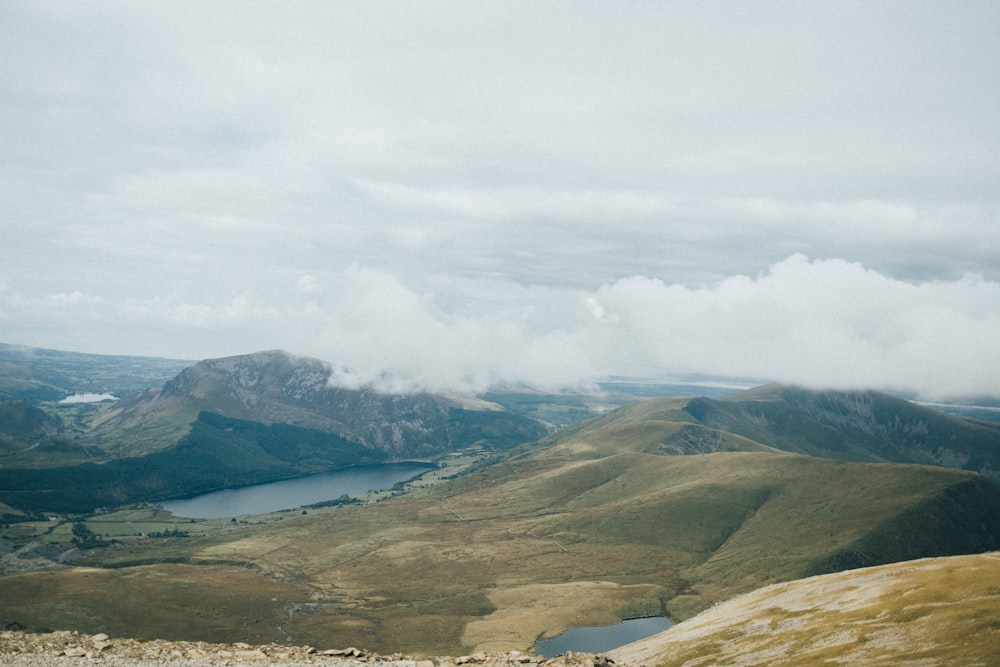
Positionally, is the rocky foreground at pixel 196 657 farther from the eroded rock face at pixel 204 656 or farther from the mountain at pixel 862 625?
the mountain at pixel 862 625

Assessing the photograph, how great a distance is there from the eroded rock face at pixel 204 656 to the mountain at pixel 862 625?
17781mm

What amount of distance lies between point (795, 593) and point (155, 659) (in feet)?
327

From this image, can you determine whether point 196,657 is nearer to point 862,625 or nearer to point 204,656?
point 204,656

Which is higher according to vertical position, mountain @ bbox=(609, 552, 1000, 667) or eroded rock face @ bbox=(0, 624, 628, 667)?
eroded rock face @ bbox=(0, 624, 628, 667)

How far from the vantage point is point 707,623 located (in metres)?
102

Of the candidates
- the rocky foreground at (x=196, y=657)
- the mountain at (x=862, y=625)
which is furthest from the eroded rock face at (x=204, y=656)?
the mountain at (x=862, y=625)

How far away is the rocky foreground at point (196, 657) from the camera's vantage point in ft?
170

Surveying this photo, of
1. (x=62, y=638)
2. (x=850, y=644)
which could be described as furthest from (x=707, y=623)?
(x=62, y=638)

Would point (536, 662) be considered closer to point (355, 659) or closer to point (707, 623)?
point (355, 659)

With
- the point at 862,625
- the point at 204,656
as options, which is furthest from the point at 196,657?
the point at 862,625

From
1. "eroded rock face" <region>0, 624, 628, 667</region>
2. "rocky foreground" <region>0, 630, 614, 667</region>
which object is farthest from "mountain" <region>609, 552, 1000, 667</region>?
"rocky foreground" <region>0, 630, 614, 667</region>

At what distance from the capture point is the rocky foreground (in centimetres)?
5184

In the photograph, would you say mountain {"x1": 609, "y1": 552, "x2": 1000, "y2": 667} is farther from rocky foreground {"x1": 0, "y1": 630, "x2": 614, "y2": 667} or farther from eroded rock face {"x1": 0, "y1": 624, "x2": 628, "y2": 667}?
rocky foreground {"x1": 0, "y1": 630, "x2": 614, "y2": 667}

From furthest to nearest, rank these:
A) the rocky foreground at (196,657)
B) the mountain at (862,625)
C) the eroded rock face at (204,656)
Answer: the mountain at (862,625), the eroded rock face at (204,656), the rocky foreground at (196,657)
